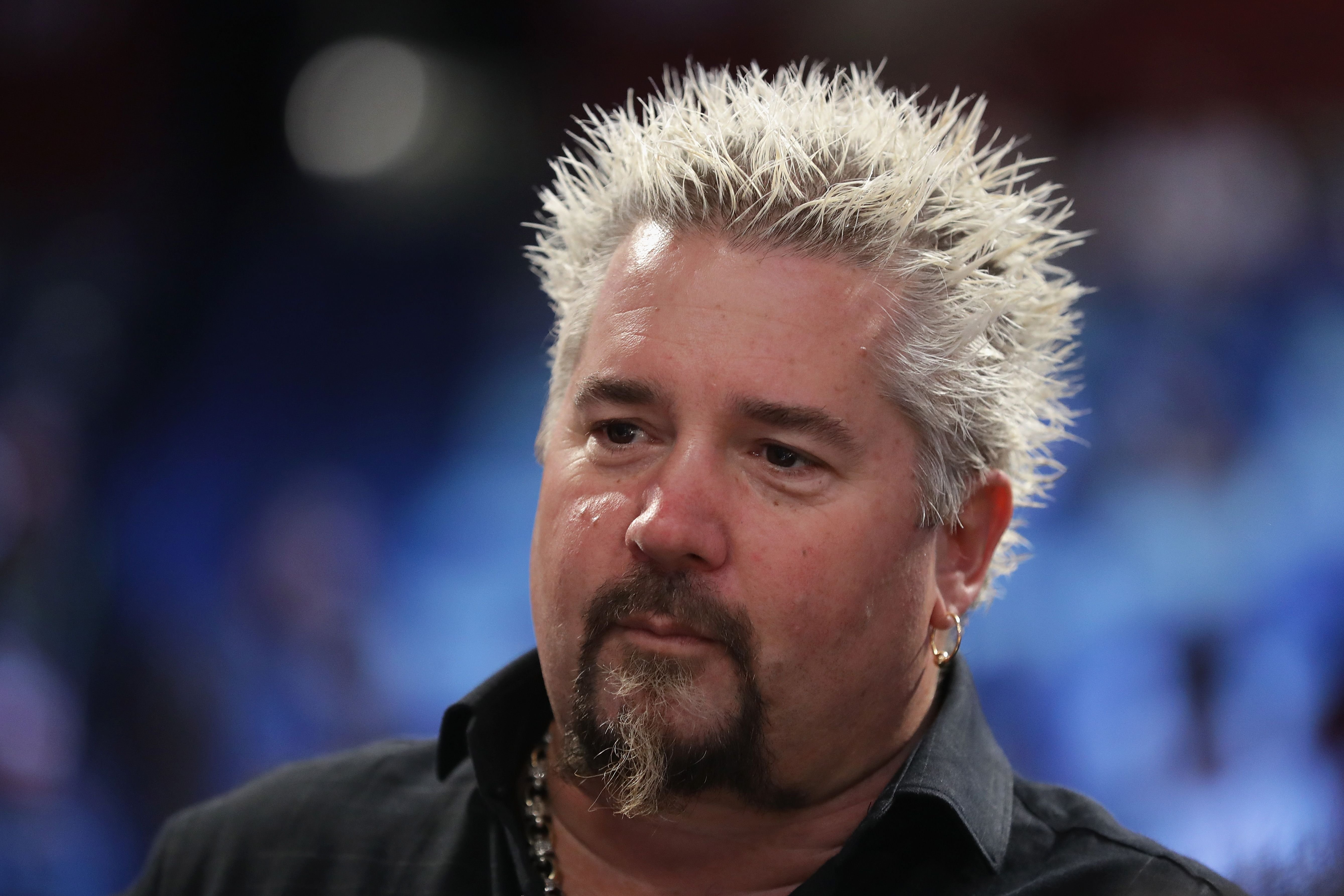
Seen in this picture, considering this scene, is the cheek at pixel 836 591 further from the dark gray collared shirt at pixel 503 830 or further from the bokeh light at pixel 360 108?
the bokeh light at pixel 360 108

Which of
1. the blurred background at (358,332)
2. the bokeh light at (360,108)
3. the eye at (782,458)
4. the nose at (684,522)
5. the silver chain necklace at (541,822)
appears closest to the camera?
the nose at (684,522)

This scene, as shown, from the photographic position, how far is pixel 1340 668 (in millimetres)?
2699

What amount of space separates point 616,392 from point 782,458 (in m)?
0.27

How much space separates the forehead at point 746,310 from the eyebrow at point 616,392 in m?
0.03

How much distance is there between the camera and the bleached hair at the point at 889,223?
1.69 m

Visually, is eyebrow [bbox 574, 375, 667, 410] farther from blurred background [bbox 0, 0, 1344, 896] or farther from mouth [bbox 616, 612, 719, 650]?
blurred background [bbox 0, 0, 1344, 896]

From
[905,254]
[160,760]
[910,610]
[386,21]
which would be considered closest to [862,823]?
[910,610]

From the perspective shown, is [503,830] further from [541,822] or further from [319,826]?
[319,826]

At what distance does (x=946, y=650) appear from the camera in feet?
6.09

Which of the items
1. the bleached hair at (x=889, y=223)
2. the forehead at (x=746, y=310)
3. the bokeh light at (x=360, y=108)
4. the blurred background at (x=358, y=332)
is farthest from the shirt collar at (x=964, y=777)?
the bokeh light at (x=360, y=108)

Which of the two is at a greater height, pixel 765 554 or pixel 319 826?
pixel 765 554

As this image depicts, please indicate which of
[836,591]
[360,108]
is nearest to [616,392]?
[836,591]

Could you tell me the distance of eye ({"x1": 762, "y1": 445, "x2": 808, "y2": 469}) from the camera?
1.61 meters

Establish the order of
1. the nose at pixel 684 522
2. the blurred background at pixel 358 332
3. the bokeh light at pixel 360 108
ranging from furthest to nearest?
the bokeh light at pixel 360 108 < the blurred background at pixel 358 332 < the nose at pixel 684 522
